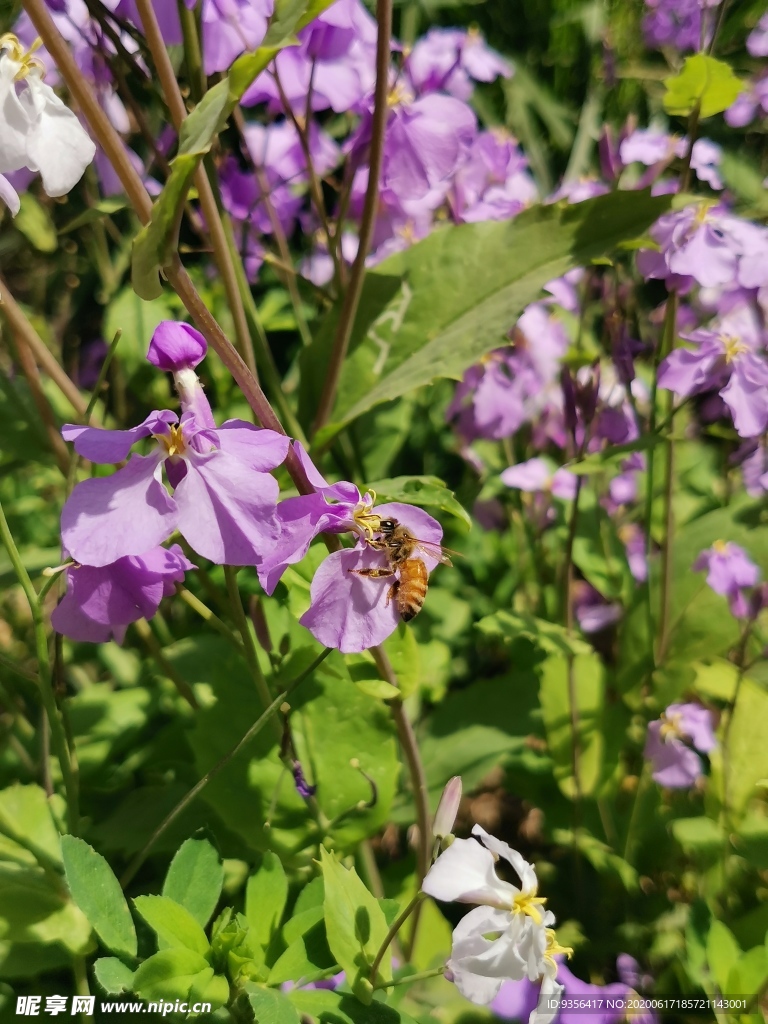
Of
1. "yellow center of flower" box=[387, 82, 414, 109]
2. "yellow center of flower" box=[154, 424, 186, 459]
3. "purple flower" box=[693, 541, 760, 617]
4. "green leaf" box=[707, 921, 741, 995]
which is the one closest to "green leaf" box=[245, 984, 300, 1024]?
"yellow center of flower" box=[154, 424, 186, 459]

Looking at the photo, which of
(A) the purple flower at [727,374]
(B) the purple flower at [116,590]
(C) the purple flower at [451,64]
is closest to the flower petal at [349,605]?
(B) the purple flower at [116,590]

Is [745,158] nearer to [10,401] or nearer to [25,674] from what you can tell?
[10,401]

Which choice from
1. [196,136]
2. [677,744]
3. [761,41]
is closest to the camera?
[196,136]

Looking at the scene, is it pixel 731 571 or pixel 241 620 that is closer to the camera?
pixel 241 620

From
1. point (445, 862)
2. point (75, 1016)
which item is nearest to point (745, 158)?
point (445, 862)

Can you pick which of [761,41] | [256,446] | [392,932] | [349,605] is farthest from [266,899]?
[761,41]

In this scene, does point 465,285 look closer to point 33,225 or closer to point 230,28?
point 230,28
